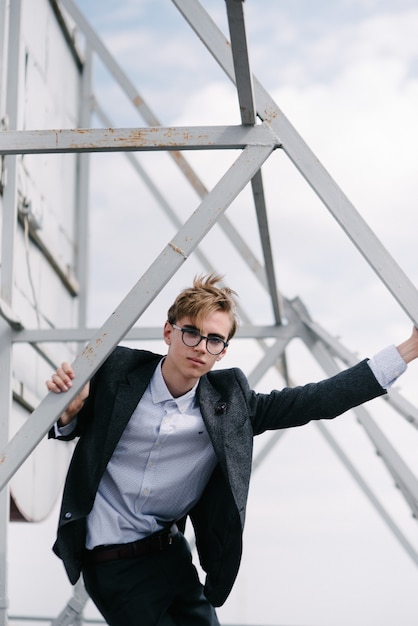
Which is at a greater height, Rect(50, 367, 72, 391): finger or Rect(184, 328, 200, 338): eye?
Rect(50, 367, 72, 391): finger

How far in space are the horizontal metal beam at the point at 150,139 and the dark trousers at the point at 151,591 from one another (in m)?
1.24

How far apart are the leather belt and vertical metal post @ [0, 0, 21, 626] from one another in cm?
218

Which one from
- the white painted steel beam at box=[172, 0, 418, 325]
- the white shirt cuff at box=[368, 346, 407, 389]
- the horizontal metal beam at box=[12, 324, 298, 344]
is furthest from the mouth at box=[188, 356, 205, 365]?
the horizontal metal beam at box=[12, 324, 298, 344]

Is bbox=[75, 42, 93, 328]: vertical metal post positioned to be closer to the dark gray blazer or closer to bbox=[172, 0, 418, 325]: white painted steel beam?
bbox=[172, 0, 418, 325]: white painted steel beam

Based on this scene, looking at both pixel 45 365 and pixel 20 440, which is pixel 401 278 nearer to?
pixel 20 440

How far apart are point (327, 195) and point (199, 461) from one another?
0.92m

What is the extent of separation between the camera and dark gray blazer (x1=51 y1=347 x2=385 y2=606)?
9.02ft

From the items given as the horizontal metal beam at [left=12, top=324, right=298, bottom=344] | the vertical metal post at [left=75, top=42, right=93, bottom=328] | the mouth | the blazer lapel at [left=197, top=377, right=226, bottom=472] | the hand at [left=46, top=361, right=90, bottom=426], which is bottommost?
the blazer lapel at [left=197, top=377, right=226, bottom=472]

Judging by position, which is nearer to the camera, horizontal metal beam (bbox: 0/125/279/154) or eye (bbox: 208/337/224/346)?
eye (bbox: 208/337/224/346)

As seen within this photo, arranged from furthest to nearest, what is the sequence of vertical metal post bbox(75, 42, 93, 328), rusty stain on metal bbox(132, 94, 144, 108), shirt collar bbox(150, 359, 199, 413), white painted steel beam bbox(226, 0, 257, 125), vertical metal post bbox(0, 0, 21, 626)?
vertical metal post bbox(75, 42, 93, 328), rusty stain on metal bbox(132, 94, 144, 108), vertical metal post bbox(0, 0, 21, 626), shirt collar bbox(150, 359, 199, 413), white painted steel beam bbox(226, 0, 257, 125)

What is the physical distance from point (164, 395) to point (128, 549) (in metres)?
0.46

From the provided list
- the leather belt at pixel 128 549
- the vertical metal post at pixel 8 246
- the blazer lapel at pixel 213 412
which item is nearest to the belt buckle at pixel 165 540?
the leather belt at pixel 128 549

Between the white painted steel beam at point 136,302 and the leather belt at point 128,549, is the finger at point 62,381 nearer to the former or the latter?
the white painted steel beam at point 136,302

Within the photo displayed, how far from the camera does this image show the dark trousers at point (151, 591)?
2.79 m
